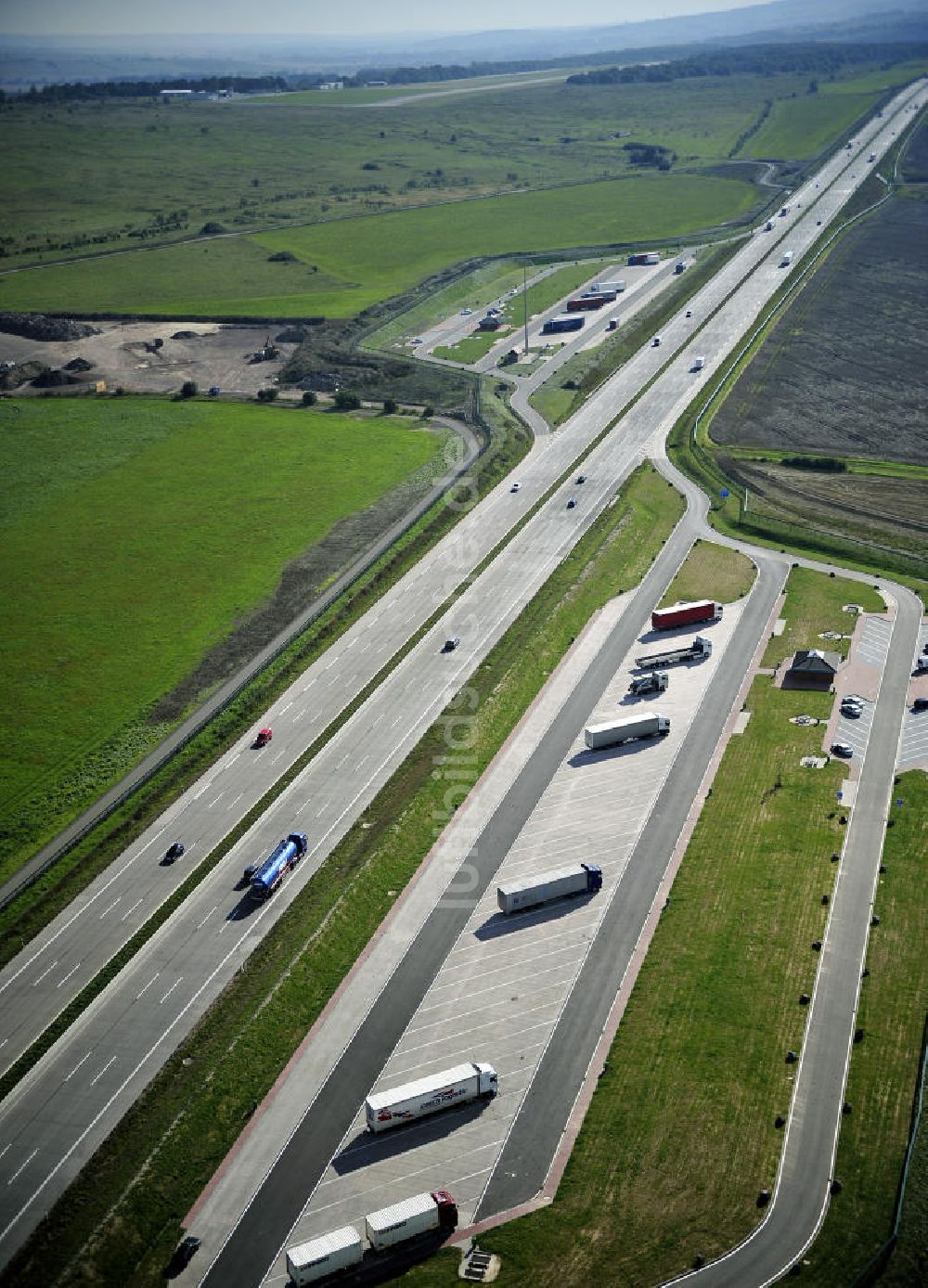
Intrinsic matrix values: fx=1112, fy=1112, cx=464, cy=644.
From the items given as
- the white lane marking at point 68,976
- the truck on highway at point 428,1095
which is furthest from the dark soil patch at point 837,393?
the white lane marking at point 68,976

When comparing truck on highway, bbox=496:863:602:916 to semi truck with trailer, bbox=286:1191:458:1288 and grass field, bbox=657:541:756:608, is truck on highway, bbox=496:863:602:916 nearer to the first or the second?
semi truck with trailer, bbox=286:1191:458:1288

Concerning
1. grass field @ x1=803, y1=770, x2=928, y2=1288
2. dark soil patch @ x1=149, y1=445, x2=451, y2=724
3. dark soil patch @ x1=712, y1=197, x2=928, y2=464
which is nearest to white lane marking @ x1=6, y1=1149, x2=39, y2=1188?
grass field @ x1=803, y1=770, x2=928, y2=1288

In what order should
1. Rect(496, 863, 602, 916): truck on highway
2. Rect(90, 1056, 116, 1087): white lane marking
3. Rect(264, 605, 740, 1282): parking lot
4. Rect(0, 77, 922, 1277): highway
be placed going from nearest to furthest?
Rect(264, 605, 740, 1282): parking lot
Rect(0, 77, 922, 1277): highway
Rect(90, 1056, 116, 1087): white lane marking
Rect(496, 863, 602, 916): truck on highway

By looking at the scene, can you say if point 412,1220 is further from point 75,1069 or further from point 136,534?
point 136,534

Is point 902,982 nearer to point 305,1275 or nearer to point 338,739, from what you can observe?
point 305,1275

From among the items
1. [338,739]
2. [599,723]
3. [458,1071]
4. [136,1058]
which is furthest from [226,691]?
[458,1071]

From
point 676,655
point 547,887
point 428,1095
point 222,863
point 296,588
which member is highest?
point 296,588

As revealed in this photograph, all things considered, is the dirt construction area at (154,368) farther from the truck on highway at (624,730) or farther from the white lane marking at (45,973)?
the white lane marking at (45,973)

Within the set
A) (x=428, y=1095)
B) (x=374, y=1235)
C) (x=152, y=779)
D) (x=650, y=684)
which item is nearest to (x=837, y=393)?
(x=650, y=684)
